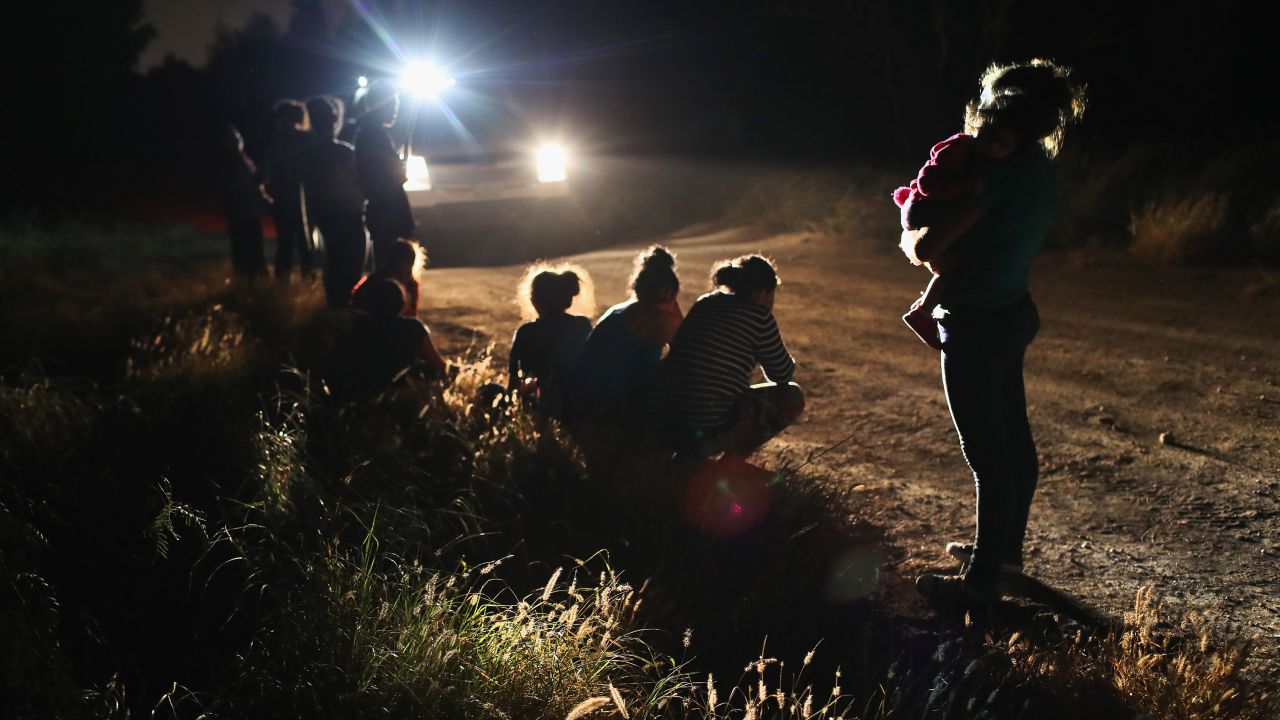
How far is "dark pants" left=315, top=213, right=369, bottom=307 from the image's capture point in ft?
Answer: 24.3

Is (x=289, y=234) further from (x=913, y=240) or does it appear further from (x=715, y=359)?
(x=913, y=240)

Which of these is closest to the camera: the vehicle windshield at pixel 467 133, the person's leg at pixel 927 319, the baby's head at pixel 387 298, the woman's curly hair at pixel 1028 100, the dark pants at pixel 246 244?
the woman's curly hair at pixel 1028 100

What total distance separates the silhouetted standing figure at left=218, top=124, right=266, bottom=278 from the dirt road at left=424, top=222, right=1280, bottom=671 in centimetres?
175

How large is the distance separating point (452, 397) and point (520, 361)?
0.42 meters

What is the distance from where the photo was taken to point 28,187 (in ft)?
81.5

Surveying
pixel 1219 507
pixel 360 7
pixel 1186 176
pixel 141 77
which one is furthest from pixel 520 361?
pixel 360 7

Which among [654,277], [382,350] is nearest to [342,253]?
[382,350]

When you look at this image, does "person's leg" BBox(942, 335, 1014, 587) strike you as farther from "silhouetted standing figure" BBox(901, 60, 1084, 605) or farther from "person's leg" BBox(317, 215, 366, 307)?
"person's leg" BBox(317, 215, 366, 307)

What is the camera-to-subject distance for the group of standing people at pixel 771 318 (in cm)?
290

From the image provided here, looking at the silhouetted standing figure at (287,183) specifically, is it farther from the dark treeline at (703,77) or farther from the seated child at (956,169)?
the dark treeline at (703,77)

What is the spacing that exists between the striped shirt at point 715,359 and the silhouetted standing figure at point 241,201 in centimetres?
588

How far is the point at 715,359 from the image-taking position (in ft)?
13.9

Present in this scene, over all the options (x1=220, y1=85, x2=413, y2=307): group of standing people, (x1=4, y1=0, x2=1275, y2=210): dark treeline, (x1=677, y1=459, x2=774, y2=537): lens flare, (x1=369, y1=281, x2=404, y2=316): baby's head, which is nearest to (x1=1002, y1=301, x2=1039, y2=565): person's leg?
(x1=677, y1=459, x2=774, y2=537): lens flare

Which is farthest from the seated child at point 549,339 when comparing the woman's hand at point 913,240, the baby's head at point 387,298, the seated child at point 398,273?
the woman's hand at point 913,240
